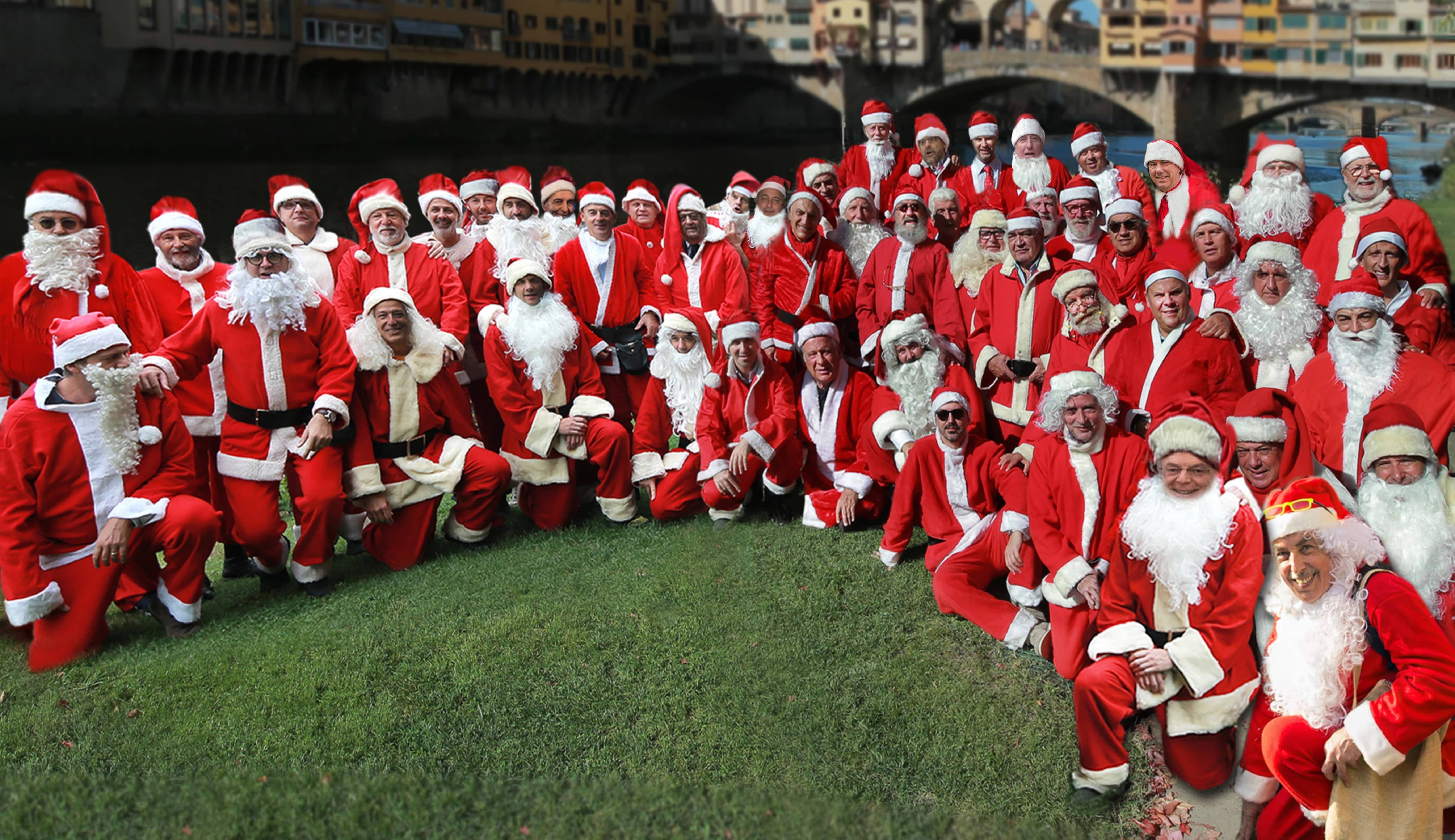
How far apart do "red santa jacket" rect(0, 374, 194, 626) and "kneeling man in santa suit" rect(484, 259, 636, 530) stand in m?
1.79

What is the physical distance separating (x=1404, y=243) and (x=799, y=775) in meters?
3.86

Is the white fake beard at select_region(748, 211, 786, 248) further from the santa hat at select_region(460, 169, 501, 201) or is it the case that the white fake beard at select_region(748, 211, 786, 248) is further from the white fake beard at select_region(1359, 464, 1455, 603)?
the white fake beard at select_region(1359, 464, 1455, 603)

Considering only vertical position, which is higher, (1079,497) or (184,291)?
(184,291)

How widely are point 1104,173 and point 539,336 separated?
13.4 feet

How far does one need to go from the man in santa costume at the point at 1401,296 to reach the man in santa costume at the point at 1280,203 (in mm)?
812

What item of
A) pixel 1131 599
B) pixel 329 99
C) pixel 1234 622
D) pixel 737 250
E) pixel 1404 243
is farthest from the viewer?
pixel 329 99

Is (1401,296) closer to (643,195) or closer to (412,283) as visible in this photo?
(643,195)

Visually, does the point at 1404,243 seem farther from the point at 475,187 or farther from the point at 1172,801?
the point at 475,187

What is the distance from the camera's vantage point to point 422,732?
4125 millimetres

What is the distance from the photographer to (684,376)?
6262mm

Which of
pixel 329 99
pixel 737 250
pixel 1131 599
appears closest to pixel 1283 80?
pixel 329 99

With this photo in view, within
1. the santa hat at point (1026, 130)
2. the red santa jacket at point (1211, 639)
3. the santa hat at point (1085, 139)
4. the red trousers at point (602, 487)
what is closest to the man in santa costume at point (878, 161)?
the santa hat at point (1026, 130)

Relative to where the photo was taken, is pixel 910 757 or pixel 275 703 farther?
pixel 275 703

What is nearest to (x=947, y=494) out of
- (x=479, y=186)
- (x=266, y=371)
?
(x=266, y=371)
